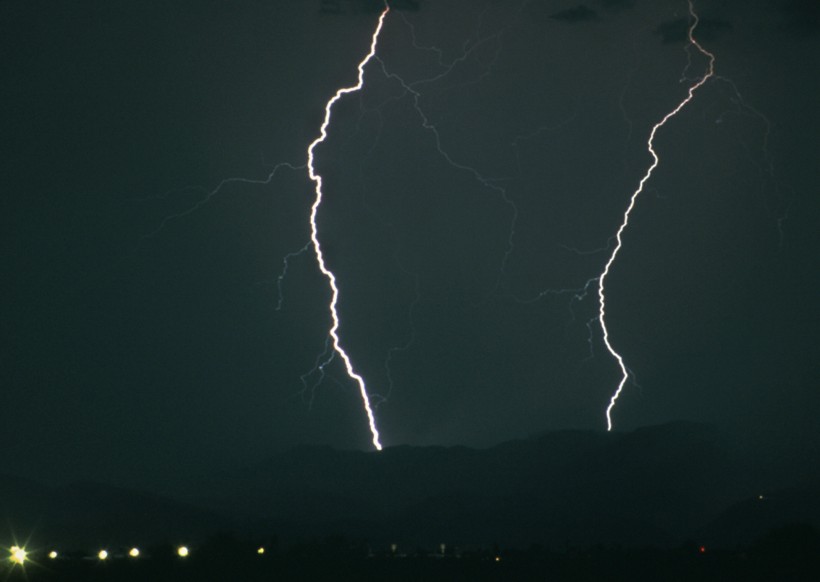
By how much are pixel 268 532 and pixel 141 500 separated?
7.19m

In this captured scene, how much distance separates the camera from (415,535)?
4722cm

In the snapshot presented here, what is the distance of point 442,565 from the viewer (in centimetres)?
2428

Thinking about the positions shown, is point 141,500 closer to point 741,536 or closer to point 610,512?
point 610,512

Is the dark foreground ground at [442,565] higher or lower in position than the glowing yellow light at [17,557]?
lower

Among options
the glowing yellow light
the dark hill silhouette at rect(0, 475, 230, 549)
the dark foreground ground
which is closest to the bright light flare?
the glowing yellow light

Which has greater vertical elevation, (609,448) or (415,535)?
(609,448)

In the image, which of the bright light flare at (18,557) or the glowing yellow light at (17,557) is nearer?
the bright light flare at (18,557)

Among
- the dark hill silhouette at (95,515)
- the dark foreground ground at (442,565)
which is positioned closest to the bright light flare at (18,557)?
the dark foreground ground at (442,565)

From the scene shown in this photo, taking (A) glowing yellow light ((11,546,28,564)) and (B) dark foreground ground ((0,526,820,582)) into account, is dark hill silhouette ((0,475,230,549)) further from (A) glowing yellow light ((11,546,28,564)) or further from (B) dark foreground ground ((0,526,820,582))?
(B) dark foreground ground ((0,526,820,582))

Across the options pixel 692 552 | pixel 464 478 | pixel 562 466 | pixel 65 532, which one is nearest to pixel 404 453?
pixel 464 478

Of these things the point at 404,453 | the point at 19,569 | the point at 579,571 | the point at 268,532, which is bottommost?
the point at 579,571

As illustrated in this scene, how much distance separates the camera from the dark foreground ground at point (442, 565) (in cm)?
2123

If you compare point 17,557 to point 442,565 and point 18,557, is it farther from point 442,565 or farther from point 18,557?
point 442,565

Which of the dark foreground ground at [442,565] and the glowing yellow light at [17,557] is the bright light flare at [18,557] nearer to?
the glowing yellow light at [17,557]
